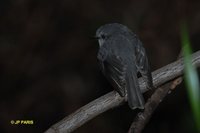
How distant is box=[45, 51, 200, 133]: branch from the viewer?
11.4 ft

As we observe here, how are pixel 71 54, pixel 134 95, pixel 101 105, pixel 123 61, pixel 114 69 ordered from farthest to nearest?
pixel 71 54 → pixel 123 61 → pixel 114 69 → pixel 134 95 → pixel 101 105

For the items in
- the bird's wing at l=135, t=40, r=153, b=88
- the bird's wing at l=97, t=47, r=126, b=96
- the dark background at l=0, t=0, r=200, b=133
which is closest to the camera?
the bird's wing at l=135, t=40, r=153, b=88

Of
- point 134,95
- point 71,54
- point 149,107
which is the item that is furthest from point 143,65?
point 71,54

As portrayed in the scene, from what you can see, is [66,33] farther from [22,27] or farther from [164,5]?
[164,5]

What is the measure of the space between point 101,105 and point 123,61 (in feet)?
3.19

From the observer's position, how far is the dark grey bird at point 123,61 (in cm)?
404

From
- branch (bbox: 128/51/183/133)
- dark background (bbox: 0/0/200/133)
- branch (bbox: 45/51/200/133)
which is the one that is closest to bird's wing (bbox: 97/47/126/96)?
branch (bbox: 45/51/200/133)

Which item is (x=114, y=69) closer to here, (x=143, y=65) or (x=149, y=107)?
(x=143, y=65)

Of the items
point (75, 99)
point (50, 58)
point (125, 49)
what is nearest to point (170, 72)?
point (125, 49)

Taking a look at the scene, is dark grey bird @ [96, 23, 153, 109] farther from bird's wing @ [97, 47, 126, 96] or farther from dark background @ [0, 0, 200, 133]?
dark background @ [0, 0, 200, 133]

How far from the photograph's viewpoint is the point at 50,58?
26.1 feet

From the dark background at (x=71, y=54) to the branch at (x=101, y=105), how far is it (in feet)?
10.8

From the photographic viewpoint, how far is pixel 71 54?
26.2ft

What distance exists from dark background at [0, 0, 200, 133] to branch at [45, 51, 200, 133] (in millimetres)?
3287
